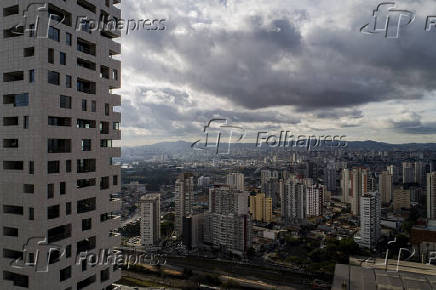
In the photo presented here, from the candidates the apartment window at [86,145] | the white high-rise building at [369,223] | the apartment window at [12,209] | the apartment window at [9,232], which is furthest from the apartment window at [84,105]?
the white high-rise building at [369,223]

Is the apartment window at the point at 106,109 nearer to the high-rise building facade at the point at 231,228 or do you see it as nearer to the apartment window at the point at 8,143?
the apartment window at the point at 8,143

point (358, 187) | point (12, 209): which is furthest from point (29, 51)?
point (358, 187)

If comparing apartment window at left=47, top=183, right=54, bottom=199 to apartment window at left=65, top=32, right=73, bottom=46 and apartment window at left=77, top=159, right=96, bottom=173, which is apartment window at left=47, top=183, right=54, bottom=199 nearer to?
apartment window at left=77, top=159, right=96, bottom=173

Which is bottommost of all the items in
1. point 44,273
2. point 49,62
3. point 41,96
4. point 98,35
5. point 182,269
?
point 182,269

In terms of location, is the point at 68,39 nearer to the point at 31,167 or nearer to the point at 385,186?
the point at 31,167

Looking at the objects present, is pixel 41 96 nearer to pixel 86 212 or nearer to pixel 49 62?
pixel 49 62

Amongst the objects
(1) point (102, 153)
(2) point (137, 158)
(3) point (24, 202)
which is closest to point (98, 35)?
(1) point (102, 153)

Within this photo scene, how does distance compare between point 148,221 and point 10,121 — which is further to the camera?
point 148,221
